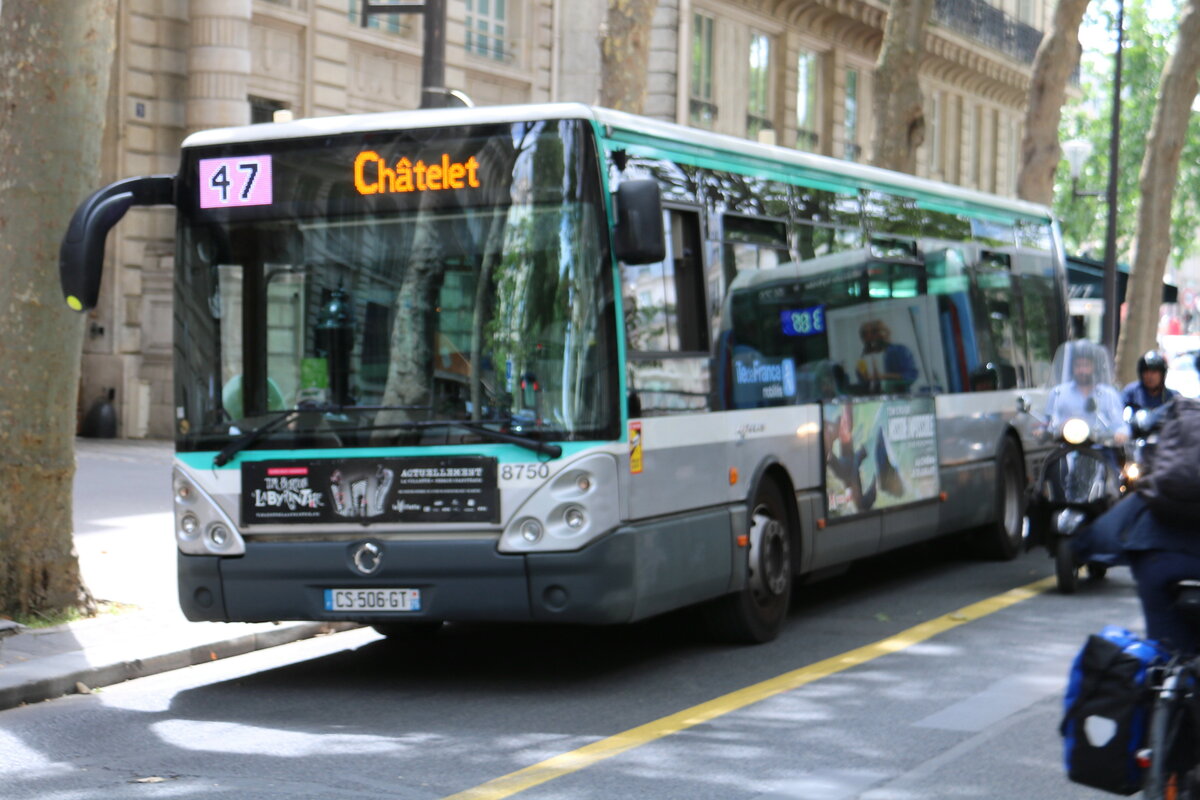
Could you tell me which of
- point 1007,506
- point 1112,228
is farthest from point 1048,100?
point 1007,506

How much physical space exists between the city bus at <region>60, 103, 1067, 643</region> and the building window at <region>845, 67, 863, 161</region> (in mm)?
30146

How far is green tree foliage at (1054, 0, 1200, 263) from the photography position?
6425 centimetres

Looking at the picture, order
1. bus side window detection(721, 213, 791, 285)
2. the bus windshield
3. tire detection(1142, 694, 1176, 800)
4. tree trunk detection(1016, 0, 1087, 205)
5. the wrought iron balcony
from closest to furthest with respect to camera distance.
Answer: tire detection(1142, 694, 1176, 800) < the bus windshield < bus side window detection(721, 213, 791, 285) < tree trunk detection(1016, 0, 1087, 205) < the wrought iron balcony

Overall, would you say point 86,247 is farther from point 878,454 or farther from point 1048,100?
point 1048,100

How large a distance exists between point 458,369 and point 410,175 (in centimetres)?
94

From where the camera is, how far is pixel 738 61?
34406 millimetres

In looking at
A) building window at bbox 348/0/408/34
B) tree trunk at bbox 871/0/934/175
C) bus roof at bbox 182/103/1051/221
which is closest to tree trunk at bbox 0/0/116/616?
bus roof at bbox 182/103/1051/221

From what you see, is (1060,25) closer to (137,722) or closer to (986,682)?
(986,682)

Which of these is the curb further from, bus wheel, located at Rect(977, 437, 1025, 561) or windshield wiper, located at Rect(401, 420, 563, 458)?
bus wheel, located at Rect(977, 437, 1025, 561)

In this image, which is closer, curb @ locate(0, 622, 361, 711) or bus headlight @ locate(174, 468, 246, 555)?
curb @ locate(0, 622, 361, 711)

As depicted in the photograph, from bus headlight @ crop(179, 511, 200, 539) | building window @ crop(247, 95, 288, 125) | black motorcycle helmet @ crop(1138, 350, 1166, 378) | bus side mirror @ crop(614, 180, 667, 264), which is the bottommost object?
bus headlight @ crop(179, 511, 200, 539)

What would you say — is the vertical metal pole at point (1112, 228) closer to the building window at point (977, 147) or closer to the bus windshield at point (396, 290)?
the building window at point (977, 147)

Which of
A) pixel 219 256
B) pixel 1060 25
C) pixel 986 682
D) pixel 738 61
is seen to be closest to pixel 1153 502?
pixel 986 682

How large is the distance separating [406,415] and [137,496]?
8719mm
